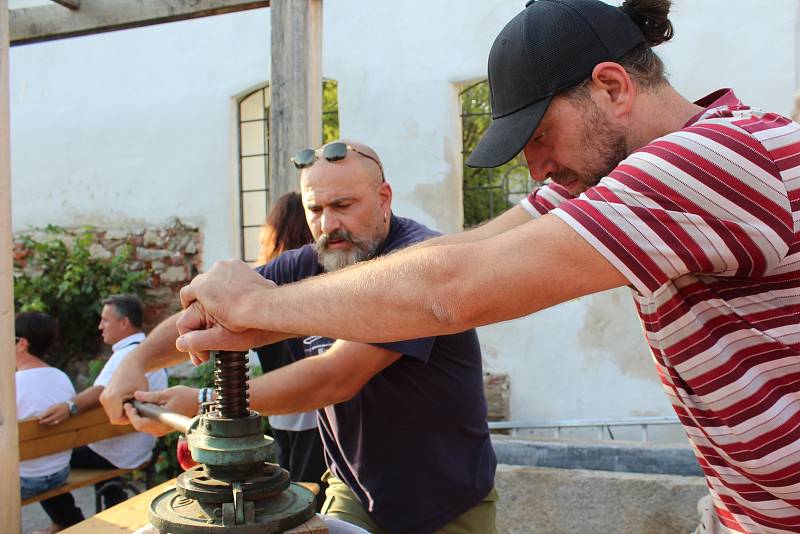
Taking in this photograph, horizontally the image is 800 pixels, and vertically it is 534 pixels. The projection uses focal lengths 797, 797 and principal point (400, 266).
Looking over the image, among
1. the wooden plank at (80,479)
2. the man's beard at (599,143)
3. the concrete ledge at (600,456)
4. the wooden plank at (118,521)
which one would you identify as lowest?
the wooden plank at (80,479)

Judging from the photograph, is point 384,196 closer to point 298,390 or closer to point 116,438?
point 298,390

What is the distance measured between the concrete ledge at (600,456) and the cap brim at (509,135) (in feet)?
12.0

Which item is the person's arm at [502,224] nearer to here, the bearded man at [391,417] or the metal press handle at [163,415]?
the bearded man at [391,417]

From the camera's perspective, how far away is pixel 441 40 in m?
7.72

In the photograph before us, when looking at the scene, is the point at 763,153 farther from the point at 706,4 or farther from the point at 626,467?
the point at 706,4

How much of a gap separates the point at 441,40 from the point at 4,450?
597 centimetres

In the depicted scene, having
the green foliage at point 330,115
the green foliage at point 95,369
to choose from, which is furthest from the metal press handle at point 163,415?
the green foliage at point 330,115

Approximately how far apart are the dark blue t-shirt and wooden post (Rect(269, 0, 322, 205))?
2.29m

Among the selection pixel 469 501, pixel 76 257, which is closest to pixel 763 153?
pixel 469 501

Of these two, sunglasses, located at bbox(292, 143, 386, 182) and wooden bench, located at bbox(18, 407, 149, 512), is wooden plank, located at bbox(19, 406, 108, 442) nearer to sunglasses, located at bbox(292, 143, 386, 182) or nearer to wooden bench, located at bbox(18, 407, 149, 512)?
wooden bench, located at bbox(18, 407, 149, 512)

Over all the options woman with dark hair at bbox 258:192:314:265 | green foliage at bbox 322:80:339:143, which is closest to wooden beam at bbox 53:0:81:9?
woman with dark hair at bbox 258:192:314:265

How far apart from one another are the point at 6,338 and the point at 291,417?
63.5 inches

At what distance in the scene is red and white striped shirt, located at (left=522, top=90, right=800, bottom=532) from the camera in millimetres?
1381

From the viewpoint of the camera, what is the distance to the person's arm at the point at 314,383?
240 cm
